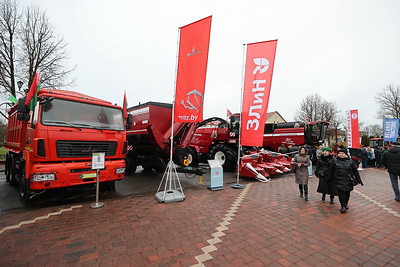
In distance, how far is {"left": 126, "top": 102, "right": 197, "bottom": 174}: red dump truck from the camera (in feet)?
19.9

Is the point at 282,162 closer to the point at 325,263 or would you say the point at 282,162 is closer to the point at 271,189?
the point at 271,189

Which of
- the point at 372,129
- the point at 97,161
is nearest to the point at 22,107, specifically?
the point at 97,161

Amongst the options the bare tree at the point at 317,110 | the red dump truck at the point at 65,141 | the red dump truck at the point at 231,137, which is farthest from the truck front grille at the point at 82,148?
the bare tree at the point at 317,110

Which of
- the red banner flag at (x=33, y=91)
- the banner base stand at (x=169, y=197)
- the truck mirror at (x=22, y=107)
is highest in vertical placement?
the red banner flag at (x=33, y=91)

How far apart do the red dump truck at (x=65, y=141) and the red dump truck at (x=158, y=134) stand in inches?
50.7

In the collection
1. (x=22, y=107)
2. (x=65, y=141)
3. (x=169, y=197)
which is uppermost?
(x=22, y=107)

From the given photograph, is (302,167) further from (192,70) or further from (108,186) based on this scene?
(108,186)

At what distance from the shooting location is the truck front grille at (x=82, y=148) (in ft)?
12.8

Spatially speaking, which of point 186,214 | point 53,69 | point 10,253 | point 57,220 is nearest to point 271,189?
point 186,214

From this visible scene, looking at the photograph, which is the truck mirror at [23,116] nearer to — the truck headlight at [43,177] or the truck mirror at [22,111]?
the truck mirror at [22,111]

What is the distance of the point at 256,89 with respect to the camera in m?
5.88

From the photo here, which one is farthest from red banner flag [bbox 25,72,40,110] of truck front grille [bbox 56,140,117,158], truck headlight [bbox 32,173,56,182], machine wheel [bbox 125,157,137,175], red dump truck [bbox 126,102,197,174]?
machine wheel [bbox 125,157,137,175]

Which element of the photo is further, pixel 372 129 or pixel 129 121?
pixel 372 129

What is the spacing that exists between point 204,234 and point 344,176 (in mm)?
3397
